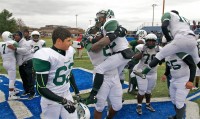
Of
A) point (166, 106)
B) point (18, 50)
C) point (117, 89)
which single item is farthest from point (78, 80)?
point (117, 89)

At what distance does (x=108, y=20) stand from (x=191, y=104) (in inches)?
140

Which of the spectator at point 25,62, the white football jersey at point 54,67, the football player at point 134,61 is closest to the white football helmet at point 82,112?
the white football jersey at point 54,67

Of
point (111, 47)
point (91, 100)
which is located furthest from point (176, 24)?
point (91, 100)

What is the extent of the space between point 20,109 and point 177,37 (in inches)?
157

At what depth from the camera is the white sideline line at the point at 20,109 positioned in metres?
5.57

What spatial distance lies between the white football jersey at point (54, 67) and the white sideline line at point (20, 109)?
2.44 m

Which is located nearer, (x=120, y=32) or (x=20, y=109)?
(x=120, y=32)

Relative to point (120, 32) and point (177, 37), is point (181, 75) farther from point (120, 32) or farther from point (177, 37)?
point (120, 32)

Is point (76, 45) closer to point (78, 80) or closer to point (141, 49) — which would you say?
point (141, 49)

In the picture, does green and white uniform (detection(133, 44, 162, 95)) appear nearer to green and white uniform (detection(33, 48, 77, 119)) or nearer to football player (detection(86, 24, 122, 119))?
football player (detection(86, 24, 122, 119))

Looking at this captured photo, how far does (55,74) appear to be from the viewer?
131 inches

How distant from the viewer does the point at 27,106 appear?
6.26 m

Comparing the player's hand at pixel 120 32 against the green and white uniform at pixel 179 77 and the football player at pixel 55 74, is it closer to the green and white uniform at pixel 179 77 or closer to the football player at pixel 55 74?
the green and white uniform at pixel 179 77

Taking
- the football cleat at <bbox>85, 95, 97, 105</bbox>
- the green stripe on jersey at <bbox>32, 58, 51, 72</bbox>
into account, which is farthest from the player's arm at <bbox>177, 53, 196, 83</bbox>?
the green stripe on jersey at <bbox>32, 58, 51, 72</bbox>
